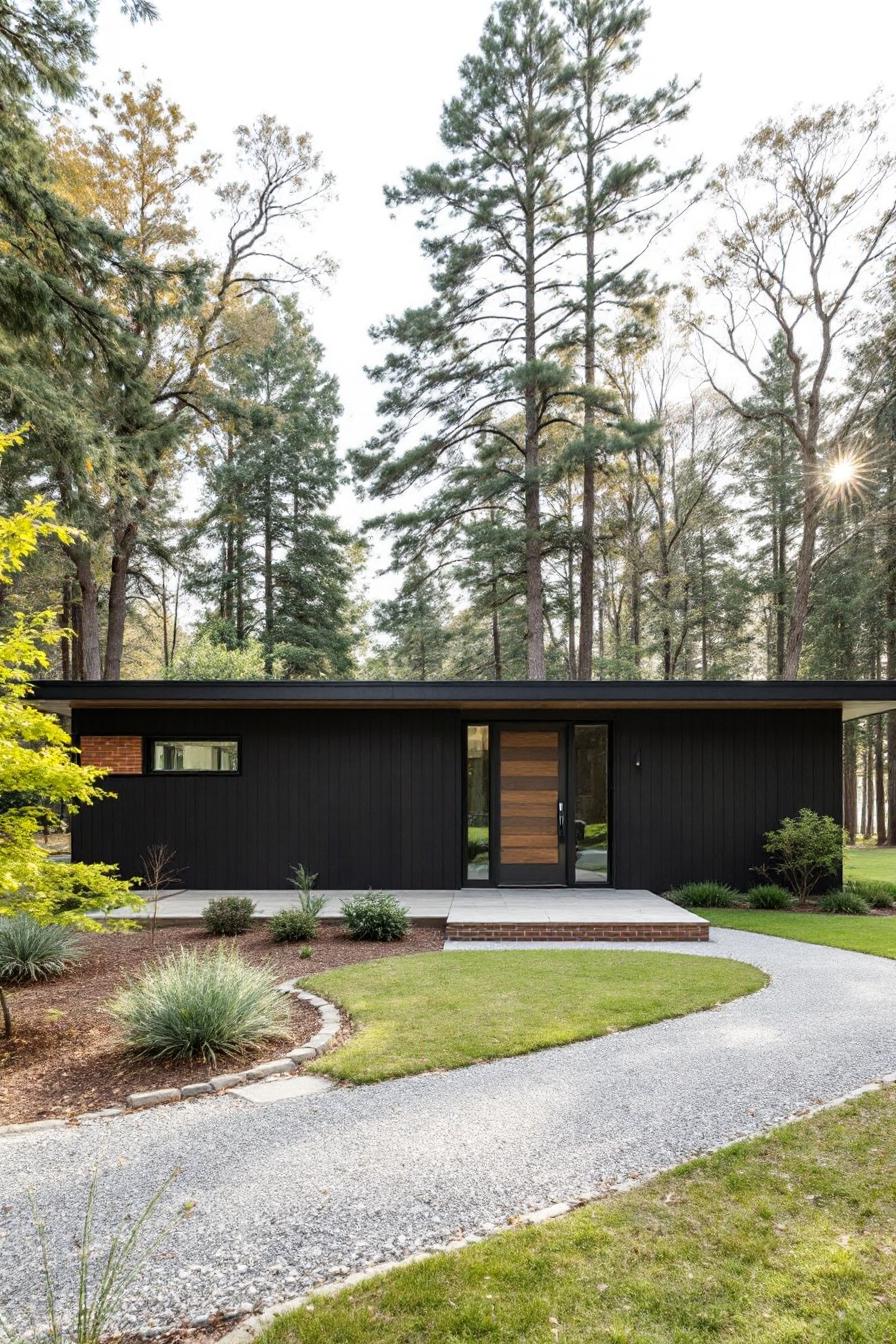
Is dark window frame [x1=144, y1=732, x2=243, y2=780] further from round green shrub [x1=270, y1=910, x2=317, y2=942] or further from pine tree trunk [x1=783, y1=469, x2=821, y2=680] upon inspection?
pine tree trunk [x1=783, y1=469, x2=821, y2=680]

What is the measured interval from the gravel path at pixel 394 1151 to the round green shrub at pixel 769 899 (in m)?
4.13

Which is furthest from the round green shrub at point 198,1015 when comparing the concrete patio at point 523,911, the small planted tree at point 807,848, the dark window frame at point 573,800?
the small planted tree at point 807,848

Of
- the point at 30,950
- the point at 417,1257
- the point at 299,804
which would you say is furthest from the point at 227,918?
the point at 417,1257

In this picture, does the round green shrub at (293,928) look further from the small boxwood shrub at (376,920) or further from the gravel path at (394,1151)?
the gravel path at (394,1151)

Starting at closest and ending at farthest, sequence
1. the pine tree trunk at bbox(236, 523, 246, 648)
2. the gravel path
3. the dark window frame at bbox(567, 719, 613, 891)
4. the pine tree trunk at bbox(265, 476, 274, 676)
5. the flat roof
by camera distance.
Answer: the gravel path < the flat roof < the dark window frame at bbox(567, 719, 613, 891) < the pine tree trunk at bbox(265, 476, 274, 676) < the pine tree trunk at bbox(236, 523, 246, 648)

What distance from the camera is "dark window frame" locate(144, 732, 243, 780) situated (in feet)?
29.5

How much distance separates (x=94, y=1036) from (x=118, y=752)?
545cm

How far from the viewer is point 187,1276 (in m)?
2.08

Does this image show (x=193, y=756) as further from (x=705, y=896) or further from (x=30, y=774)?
(x=705, y=896)

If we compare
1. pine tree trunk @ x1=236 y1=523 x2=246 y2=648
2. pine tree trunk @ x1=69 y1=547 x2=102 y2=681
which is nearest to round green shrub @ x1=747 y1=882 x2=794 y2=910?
pine tree trunk @ x1=69 y1=547 x2=102 y2=681

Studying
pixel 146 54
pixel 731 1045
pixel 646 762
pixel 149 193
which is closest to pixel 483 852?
pixel 646 762

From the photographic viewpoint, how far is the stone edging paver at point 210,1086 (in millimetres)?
3086

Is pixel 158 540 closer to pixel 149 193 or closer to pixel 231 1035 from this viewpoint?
pixel 149 193

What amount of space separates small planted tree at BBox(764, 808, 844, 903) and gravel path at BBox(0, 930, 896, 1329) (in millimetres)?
4304
